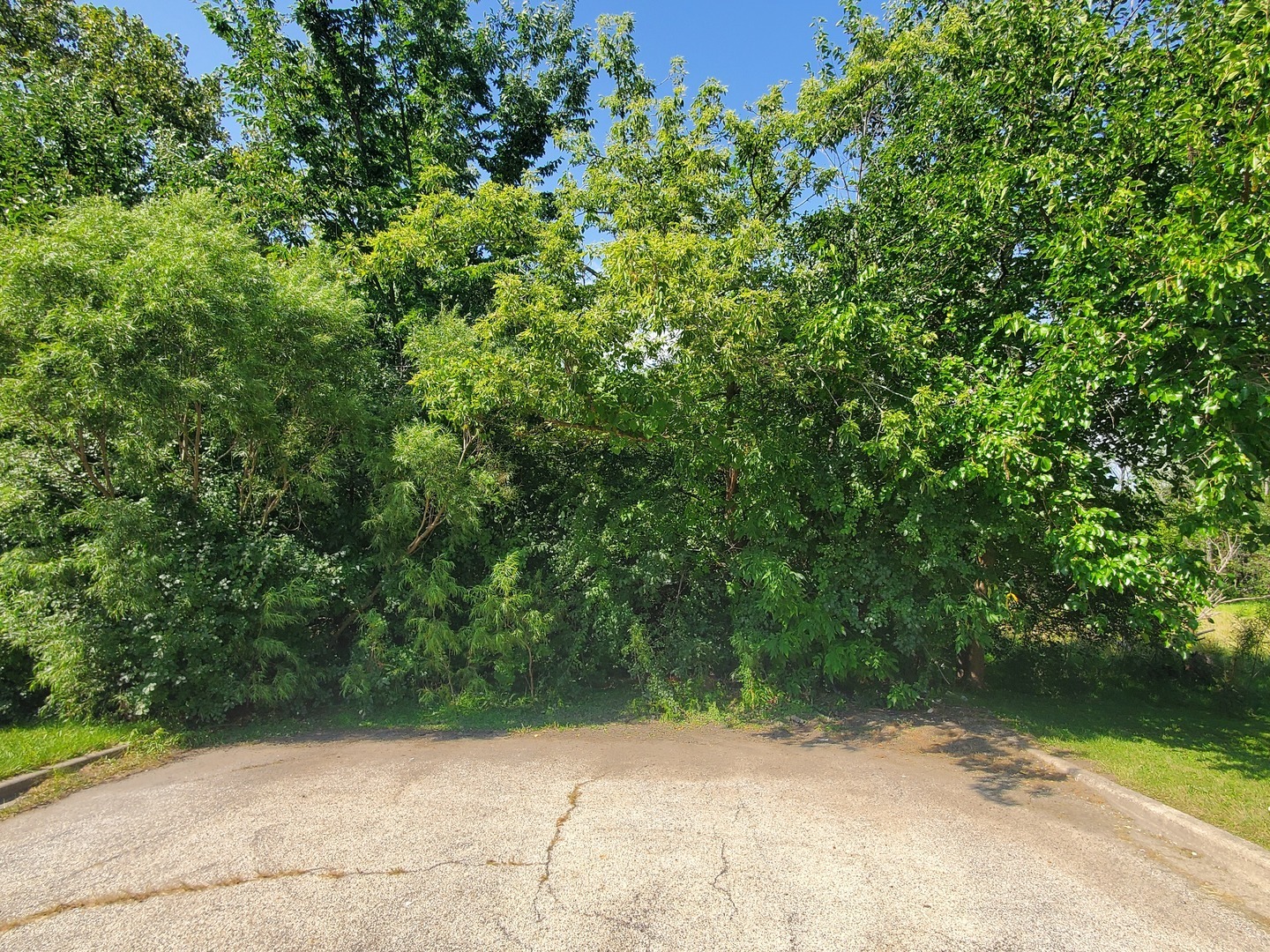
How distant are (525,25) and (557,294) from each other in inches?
318

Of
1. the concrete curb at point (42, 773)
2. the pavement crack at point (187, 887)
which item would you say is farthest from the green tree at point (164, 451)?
the pavement crack at point (187, 887)

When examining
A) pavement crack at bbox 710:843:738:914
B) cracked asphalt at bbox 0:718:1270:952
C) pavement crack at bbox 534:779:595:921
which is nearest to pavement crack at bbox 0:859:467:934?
cracked asphalt at bbox 0:718:1270:952

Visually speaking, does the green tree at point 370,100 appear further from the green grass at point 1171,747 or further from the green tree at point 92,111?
the green grass at point 1171,747

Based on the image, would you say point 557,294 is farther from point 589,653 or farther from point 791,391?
point 589,653

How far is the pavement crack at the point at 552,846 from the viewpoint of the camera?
337cm

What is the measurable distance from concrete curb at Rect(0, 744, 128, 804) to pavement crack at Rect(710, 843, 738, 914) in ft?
17.2

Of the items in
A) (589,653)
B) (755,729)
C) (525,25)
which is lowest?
(755,729)

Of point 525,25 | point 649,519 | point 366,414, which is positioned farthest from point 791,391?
point 525,25

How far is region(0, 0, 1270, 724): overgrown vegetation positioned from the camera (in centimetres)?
505

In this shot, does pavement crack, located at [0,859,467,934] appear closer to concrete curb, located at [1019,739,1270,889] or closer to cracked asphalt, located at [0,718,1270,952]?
cracked asphalt, located at [0,718,1270,952]

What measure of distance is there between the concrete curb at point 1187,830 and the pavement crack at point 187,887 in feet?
15.3

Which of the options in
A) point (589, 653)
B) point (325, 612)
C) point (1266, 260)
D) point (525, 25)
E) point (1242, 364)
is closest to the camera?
point (1266, 260)

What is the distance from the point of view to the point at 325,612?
763 centimetres

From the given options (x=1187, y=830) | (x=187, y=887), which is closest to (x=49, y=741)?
(x=187, y=887)
